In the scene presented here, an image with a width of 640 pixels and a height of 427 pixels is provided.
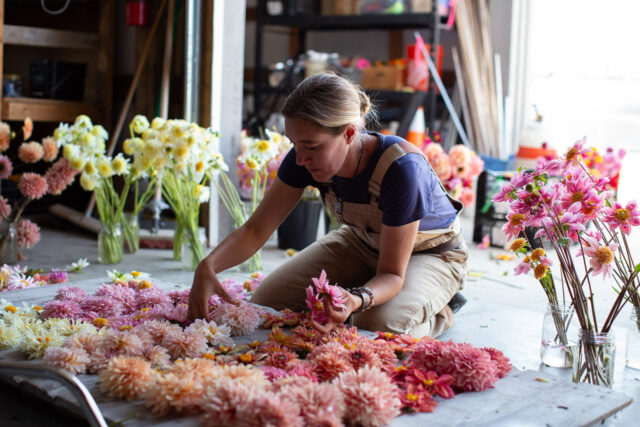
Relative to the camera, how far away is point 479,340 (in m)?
2.46

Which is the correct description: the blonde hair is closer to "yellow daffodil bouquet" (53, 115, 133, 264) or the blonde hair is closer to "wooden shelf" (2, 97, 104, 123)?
"yellow daffodil bouquet" (53, 115, 133, 264)

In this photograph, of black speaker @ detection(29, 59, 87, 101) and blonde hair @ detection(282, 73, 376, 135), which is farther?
black speaker @ detection(29, 59, 87, 101)

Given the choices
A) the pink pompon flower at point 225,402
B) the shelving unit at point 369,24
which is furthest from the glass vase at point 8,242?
the shelving unit at point 369,24

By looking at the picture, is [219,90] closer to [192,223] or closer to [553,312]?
[192,223]

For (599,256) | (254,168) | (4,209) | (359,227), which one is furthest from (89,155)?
(599,256)

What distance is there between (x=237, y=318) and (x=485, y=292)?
64.4 inches

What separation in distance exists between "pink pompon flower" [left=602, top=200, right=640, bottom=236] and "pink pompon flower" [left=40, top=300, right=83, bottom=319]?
1450 mm

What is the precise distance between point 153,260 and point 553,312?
7.27 ft

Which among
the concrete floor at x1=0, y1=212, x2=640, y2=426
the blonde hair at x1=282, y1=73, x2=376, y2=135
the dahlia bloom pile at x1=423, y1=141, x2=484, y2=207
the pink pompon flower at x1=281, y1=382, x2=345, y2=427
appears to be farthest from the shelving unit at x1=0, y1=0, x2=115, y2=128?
the pink pompon flower at x1=281, y1=382, x2=345, y2=427

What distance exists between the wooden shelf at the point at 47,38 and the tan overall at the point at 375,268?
9.30ft

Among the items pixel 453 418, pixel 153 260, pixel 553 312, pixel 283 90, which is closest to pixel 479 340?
pixel 553 312

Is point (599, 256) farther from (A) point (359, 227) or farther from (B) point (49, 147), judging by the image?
(B) point (49, 147)

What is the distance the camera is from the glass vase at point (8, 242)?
10.9ft

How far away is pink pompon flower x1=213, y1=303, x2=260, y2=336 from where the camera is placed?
2016mm
